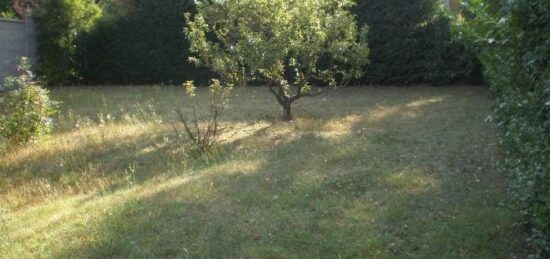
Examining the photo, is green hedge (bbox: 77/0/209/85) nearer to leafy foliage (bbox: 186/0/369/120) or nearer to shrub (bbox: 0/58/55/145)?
leafy foliage (bbox: 186/0/369/120)

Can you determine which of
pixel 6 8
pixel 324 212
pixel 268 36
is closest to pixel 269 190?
pixel 324 212

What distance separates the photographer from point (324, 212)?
16.5 feet

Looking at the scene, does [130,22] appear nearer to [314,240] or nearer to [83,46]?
[83,46]

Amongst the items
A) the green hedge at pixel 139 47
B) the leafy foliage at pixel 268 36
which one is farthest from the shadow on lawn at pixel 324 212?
the green hedge at pixel 139 47

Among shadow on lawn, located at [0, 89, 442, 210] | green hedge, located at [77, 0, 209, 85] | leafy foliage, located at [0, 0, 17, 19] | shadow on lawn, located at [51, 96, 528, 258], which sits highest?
leafy foliage, located at [0, 0, 17, 19]

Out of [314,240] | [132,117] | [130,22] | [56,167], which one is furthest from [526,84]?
[130,22]

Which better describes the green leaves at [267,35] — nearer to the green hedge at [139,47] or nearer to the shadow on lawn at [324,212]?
the shadow on lawn at [324,212]

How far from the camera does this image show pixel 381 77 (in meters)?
13.6

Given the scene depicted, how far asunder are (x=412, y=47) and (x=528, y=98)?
405 inches

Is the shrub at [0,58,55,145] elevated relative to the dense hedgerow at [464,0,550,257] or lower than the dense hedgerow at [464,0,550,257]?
lower

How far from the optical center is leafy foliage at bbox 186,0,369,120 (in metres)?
8.41

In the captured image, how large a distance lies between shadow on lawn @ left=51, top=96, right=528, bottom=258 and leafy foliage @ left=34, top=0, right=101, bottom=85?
33.5 feet

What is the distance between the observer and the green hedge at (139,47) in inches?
599

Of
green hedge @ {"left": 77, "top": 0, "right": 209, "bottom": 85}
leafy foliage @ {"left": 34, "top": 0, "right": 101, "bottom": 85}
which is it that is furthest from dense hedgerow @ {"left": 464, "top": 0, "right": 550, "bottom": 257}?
leafy foliage @ {"left": 34, "top": 0, "right": 101, "bottom": 85}
